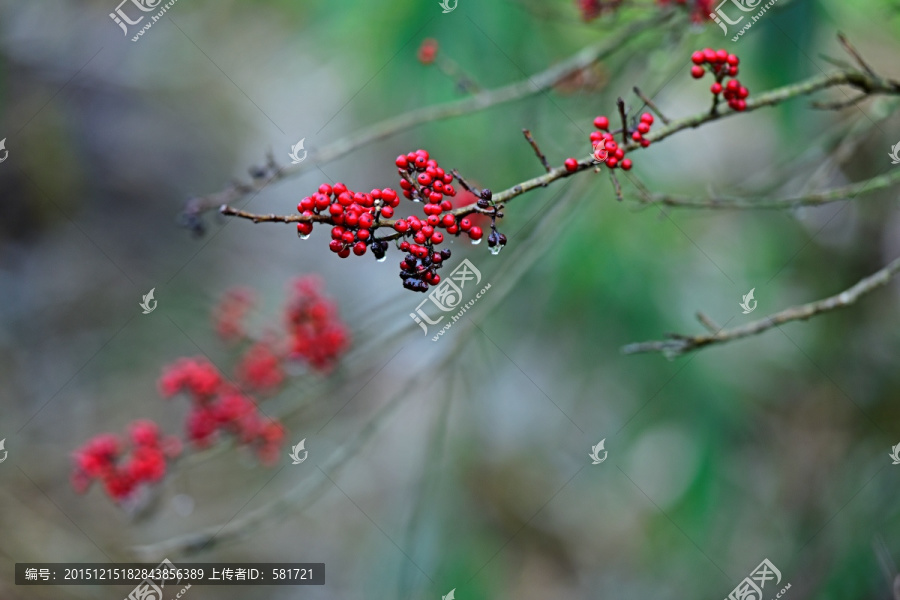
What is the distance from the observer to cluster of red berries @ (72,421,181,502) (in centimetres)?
236

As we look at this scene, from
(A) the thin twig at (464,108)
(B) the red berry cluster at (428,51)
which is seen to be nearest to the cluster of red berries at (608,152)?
(A) the thin twig at (464,108)

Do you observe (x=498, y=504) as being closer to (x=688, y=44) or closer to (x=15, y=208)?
(x=688, y=44)

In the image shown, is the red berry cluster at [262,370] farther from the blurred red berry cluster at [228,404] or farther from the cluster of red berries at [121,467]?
the cluster of red berries at [121,467]

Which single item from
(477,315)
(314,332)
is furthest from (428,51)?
(314,332)

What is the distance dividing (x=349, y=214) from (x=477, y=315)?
1.43m

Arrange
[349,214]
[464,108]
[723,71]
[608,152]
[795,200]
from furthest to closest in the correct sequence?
[464,108] < [795,200] < [723,71] < [608,152] < [349,214]

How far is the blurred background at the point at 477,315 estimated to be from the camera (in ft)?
8.45

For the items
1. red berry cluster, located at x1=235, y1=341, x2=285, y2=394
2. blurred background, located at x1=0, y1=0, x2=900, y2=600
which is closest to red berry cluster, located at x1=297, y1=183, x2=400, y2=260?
blurred background, located at x1=0, y1=0, x2=900, y2=600

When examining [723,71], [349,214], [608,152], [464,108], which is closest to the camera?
[349,214]

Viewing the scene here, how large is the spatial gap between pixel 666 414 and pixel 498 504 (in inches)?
78.3

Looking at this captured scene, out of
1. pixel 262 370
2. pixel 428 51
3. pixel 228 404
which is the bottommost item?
pixel 228 404

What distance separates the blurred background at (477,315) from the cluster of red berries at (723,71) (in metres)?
0.54

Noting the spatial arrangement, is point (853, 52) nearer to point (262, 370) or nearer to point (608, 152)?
Answer: point (608, 152)

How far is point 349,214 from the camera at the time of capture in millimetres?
1006
